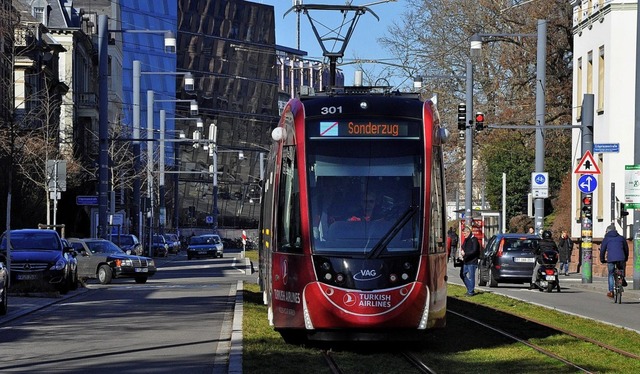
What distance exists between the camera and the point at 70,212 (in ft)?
229

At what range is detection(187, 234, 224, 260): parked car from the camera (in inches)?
3238

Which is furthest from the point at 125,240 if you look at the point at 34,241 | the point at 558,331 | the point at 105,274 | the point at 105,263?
the point at 558,331

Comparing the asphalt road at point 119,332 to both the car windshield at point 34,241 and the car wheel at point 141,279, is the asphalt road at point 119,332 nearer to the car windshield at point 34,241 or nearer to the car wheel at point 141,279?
the car windshield at point 34,241

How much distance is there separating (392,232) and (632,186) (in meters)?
18.7

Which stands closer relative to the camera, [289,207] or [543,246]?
[289,207]

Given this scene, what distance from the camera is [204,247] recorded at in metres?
82.5

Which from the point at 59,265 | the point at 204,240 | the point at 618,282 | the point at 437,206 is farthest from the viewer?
the point at 204,240

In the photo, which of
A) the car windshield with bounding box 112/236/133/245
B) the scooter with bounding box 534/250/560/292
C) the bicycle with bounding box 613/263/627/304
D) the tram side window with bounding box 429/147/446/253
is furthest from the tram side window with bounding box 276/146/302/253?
the car windshield with bounding box 112/236/133/245

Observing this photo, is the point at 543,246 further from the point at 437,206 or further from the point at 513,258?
the point at 437,206

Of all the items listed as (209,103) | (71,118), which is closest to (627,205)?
(71,118)

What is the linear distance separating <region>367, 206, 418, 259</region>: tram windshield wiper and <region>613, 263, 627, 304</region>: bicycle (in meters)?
14.2

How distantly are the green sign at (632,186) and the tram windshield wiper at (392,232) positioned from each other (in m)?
18.2

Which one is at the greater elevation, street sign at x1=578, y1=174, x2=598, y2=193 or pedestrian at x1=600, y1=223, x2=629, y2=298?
street sign at x1=578, y1=174, x2=598, y2=193

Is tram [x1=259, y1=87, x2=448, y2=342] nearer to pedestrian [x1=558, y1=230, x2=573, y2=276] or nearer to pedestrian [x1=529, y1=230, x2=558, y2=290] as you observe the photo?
pedestrian [x1=529, y1=230, x2=558, y2=290]
